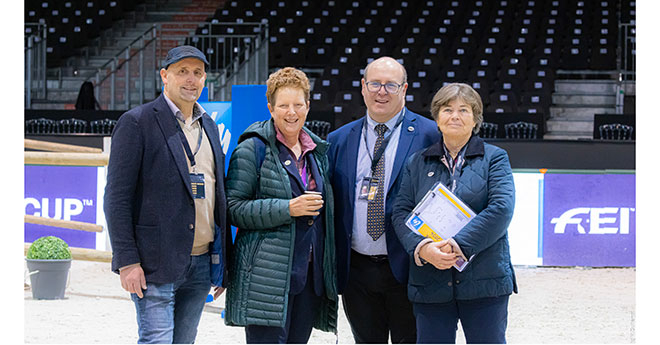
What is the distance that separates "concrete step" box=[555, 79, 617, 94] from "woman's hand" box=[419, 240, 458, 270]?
39.2ft

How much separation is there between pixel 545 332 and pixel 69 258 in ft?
11.9

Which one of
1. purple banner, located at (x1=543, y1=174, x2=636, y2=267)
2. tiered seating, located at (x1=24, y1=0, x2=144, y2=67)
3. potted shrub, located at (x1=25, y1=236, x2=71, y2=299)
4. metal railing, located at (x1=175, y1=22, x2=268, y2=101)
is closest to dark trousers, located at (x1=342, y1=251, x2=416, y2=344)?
potted shrub, located at (x1=25, y1=236, x2=71, y2=299)

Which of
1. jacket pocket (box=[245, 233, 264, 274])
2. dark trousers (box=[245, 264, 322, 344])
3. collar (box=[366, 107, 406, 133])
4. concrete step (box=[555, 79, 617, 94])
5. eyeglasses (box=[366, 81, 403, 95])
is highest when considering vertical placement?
concrete step (box=[555, 79, 617, 94])

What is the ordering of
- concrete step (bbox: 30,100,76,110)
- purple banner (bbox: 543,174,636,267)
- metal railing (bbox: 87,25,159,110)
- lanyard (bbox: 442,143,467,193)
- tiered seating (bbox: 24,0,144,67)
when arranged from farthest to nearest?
1. tiered seating (bbox: 24,0,144,67)
2. concrete step (bbox: 30,100,76,110)
3. metal railing (bbox: 87,25,159,110)
4. purple banner (bbox: 543,174,636,267)
5. lanyard (bbox: 442,143,467,193)

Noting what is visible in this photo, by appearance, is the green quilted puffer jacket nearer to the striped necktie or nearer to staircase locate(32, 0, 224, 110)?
the striped necktie

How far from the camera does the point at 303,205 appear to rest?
287 centimetres

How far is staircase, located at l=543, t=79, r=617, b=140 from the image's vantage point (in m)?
13.1

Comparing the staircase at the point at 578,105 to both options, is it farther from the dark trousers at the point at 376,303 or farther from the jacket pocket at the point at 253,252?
the jacket pocket at the point at 253,252

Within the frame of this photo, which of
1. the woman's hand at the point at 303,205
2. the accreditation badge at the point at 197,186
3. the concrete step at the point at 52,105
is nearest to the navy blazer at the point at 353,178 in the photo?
the woman's hand at the point at 303,205

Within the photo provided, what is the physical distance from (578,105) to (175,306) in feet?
39.4

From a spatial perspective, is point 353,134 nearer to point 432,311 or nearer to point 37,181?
point 432,311

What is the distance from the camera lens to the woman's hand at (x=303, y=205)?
9.43 ft

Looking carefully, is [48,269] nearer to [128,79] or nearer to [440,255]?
[440,255]
